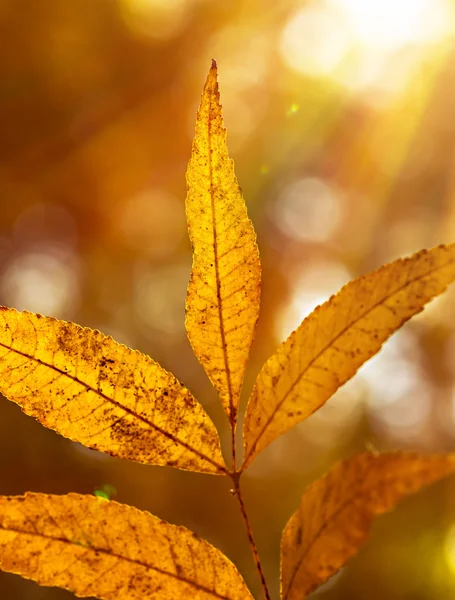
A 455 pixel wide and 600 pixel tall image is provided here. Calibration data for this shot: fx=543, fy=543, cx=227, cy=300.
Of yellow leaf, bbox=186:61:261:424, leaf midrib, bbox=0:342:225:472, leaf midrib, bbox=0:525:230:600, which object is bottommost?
leaf midrib, bbox=0:525:230:600

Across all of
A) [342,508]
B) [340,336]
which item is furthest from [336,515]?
[340,336]

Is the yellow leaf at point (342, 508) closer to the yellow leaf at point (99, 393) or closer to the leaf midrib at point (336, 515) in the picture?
the leaf midrib at point (336, 515)

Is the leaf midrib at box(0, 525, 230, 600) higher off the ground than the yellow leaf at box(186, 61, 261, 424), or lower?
lower

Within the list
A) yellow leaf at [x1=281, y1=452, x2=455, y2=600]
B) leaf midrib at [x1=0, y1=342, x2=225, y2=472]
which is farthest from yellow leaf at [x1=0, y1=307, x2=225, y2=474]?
yellow leaf at [x1=281, y1=452, x2=455, y2=600]

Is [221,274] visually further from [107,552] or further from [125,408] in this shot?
[107,552]

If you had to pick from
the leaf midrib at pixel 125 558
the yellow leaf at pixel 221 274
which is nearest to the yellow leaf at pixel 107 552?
the leaf midrib at pixel 125 558

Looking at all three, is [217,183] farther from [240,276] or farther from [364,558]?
[364,558]

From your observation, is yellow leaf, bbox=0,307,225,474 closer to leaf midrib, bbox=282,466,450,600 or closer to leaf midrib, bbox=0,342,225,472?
leaf midrib, bbox=0,342,225,472
